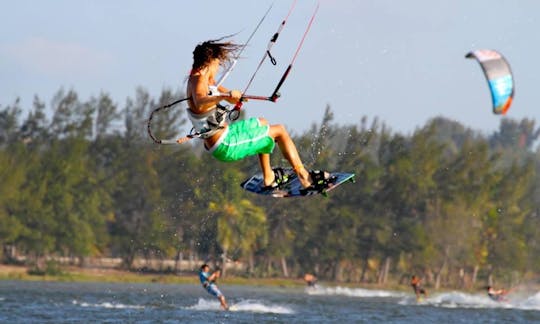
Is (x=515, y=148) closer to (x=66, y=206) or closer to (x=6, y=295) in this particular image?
(x=66, y=206)

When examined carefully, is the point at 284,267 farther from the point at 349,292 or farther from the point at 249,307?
the point at 249,307

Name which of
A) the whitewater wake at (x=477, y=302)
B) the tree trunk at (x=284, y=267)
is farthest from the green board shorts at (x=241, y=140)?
the tree trunk at (x=284, y=267)

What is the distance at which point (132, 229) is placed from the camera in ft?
188

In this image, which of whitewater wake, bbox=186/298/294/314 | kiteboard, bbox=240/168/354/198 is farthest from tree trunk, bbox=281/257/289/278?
kiteboard, bbox=240/168/354/198

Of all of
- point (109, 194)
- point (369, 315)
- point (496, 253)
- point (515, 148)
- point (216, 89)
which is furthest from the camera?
point (515, 148)

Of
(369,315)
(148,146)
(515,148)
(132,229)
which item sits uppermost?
(515,148)

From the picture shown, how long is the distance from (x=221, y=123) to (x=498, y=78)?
118 inches

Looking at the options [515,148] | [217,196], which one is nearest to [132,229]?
[217,196]

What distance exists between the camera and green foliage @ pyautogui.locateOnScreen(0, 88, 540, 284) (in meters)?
53.7

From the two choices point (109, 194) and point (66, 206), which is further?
point (109, 194)

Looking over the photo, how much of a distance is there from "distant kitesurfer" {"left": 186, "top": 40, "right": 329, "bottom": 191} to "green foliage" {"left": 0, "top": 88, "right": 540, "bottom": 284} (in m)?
37.0

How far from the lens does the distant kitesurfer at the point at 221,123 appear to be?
38.4 ft

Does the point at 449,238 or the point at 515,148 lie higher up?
the point at 515,148

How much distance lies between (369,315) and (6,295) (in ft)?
36.9
